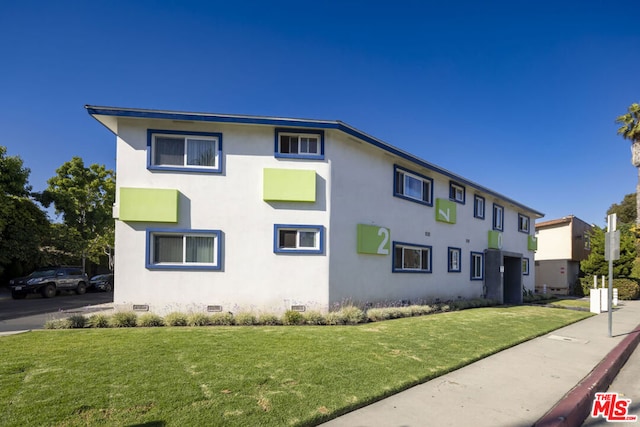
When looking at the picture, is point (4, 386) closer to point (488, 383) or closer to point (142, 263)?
point (142, 263)

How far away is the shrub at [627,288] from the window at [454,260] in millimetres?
14645

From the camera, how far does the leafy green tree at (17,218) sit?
20453 millimetres

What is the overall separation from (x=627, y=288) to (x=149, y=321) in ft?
93.0

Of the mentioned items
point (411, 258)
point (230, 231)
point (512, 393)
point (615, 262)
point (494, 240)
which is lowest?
point (512, 393)

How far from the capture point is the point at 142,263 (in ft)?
34.8

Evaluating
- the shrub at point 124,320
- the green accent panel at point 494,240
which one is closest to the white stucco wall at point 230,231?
the shrub at point 124,320

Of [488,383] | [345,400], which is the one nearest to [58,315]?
[345,400]

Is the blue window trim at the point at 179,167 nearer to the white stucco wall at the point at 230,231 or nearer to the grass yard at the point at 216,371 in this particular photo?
the white stucco wall at the point at 230,231

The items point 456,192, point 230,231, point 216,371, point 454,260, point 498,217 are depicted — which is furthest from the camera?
point 498,217

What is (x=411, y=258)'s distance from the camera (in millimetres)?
14555

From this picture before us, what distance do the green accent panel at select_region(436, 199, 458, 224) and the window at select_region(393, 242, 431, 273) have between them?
1.70 meters

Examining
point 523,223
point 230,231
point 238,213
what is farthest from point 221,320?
point 523,223

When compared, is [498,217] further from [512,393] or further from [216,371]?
[216,371]

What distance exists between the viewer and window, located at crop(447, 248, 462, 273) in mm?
16500
